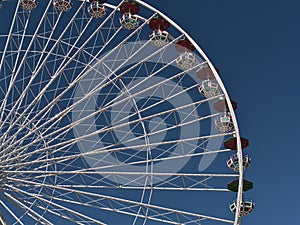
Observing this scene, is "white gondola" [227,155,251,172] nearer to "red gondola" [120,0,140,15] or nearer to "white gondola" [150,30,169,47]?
"white gondola" [150,30,169,47]

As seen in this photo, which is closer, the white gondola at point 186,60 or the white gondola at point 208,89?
the white gondola at point 208,89

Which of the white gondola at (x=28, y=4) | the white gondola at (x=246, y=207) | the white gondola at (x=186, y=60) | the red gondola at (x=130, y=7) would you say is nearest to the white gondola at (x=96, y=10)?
the red gondola at (x=130, y=7)

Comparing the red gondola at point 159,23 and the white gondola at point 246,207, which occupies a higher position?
the red gondola at point 159,23

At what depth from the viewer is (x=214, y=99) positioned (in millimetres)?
27766

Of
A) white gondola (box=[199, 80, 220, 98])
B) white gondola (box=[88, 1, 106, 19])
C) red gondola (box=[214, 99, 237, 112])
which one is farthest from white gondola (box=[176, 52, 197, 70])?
white gondola (box=[88, 1, 106, 19])

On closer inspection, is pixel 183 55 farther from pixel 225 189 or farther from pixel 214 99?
pixel 225 189

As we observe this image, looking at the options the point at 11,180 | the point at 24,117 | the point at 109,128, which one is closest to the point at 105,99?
the point at 109,128

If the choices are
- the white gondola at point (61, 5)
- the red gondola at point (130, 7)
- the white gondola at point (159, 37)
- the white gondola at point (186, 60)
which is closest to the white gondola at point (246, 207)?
the white gondola at point (186, 60)

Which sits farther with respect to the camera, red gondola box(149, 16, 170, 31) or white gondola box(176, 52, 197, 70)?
red gondola box(149, 16, 170, 31)

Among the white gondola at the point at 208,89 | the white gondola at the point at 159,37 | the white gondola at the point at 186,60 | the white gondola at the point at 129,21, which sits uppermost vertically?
the white gondola at the point at 129,21

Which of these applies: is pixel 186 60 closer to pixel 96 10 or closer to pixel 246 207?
pixel 96 10

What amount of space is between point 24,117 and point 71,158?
10.4 feet

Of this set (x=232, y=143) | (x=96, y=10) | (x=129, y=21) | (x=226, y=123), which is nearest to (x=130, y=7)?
(x=129, y=21)

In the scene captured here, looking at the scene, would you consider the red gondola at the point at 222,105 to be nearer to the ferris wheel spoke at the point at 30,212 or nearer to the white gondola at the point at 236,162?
the white gondola at the point at 236,162
